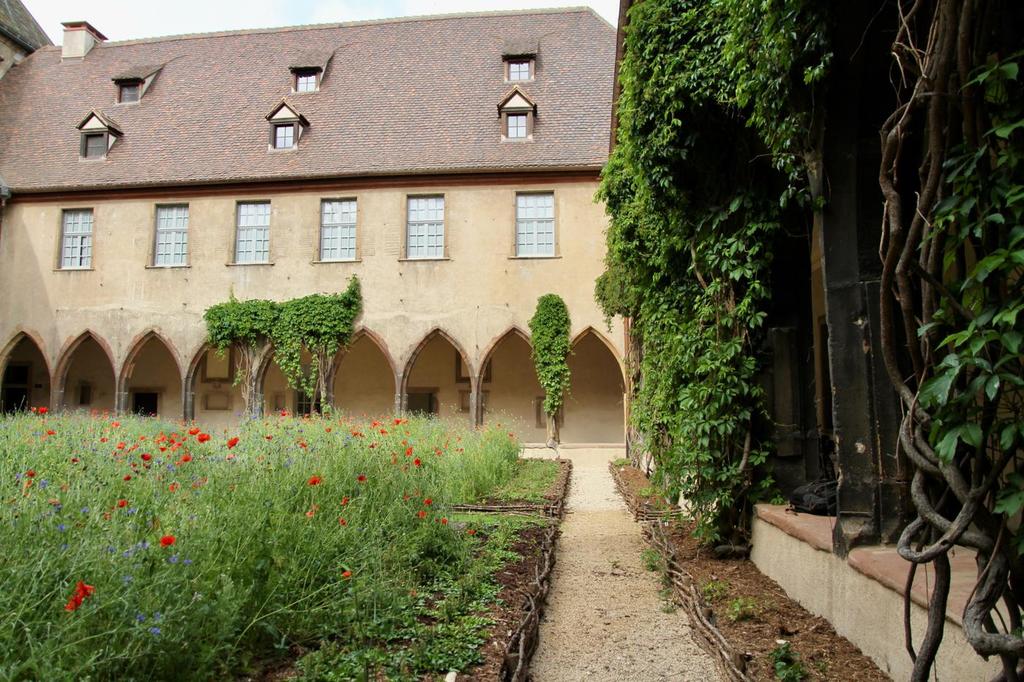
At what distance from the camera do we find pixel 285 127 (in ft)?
59.4

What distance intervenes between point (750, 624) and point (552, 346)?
12.2m

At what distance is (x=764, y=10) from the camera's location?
372 cm

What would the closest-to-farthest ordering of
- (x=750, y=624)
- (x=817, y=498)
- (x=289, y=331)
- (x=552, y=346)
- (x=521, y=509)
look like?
(x=750, y=624) → (x=817, y=498) → (x=521, y=509) → (x=552, y=346) → (x=289, y=331)

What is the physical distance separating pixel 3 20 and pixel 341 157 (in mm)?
11655

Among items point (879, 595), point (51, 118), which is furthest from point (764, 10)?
point (51, 118)

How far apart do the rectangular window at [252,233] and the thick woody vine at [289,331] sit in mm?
1105

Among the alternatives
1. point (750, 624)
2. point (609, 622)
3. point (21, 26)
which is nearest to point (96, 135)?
point (21, 26)

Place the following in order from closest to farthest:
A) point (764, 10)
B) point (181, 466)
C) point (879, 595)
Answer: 1. point (879, 595)
2. point (764, 10)
3. point (181, 466)

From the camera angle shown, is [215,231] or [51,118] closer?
[215,231]

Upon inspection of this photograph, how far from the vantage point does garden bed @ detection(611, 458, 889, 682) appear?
322 cm

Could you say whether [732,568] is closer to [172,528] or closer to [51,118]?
[172,528]

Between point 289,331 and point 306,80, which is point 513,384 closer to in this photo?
point 289,331

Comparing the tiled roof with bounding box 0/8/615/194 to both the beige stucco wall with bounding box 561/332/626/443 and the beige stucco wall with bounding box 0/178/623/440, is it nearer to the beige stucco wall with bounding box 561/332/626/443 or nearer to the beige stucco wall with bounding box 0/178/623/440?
the beige stucco wall with bounding box 0/178/623/440

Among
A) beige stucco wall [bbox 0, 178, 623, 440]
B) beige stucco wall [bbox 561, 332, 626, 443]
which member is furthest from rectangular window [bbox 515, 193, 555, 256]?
beige stucco wall [bbox 561, 332, 626, 443]
